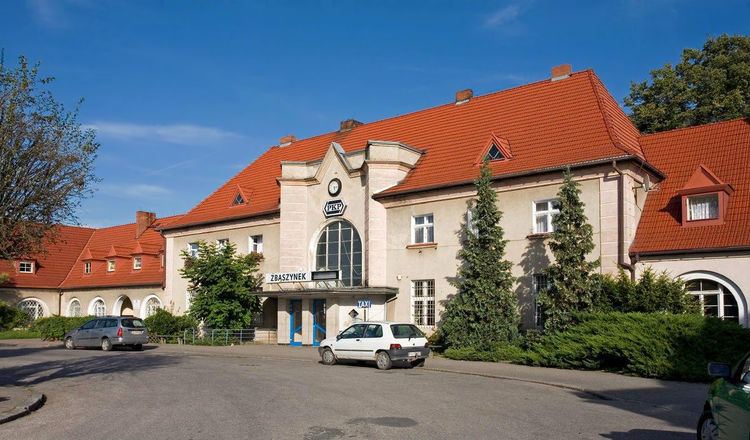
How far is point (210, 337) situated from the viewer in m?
35.5

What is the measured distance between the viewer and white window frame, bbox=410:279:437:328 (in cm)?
3016

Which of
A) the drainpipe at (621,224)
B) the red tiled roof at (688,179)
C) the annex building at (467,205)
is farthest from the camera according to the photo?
the annex building at (467,205)

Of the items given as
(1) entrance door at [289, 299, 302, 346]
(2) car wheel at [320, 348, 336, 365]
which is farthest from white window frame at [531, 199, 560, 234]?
(1) entrance door at [289, 299, 302, 346]

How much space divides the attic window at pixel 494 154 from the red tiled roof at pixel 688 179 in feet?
19.4

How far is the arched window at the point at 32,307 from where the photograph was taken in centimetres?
5291

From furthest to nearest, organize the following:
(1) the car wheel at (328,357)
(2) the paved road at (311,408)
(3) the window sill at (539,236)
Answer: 1. (3) the window sill at (539,236)
2. (1) the car wheel at (328,357)
3. (2) the paved road at (311,408)

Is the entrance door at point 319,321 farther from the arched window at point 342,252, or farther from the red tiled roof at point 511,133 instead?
the red tiled roof at point 511,133

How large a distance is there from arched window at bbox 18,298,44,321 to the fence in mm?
20224

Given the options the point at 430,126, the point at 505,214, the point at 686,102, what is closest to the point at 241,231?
the point at 430,126

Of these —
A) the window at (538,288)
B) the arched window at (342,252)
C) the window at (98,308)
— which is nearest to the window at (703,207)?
the window at (538,288)

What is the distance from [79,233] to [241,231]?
2698 cm

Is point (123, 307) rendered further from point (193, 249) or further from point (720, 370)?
point (720, 370)

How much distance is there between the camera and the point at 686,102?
3669 cm

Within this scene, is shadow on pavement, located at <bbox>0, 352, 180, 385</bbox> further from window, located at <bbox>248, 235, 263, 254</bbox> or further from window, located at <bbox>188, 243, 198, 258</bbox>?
window, located at <bbox>188, 243, 198, 258</bbox>
